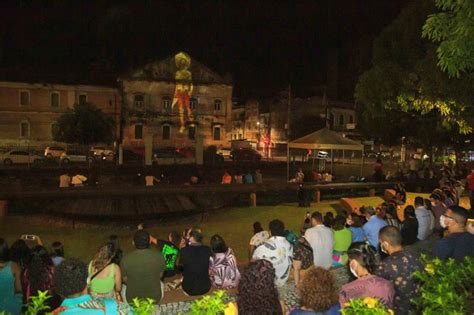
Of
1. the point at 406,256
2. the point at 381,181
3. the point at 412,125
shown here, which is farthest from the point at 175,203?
the point at 406,256

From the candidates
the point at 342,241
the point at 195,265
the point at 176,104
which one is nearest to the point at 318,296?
the point at 195,265

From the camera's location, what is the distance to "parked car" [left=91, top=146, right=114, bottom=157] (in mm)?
40459

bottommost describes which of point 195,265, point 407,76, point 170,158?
point 195,265

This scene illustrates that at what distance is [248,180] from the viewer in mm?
21875

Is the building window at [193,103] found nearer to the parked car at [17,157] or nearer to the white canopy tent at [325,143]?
the parked car at [17,157]

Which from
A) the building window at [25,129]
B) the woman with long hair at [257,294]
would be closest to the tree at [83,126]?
the building window at [25,129]

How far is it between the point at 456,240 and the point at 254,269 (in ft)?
9.40

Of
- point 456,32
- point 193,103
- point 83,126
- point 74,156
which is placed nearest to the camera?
→ point 456,32

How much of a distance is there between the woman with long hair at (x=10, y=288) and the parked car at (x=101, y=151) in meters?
35.1

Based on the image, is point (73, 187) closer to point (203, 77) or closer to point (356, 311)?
point (356, 311)

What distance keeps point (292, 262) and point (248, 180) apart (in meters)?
14.7

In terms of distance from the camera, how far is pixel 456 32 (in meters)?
6.70

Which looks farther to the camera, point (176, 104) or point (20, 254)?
point (176, 104)

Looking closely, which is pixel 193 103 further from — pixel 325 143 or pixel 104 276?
pixel 104 276
